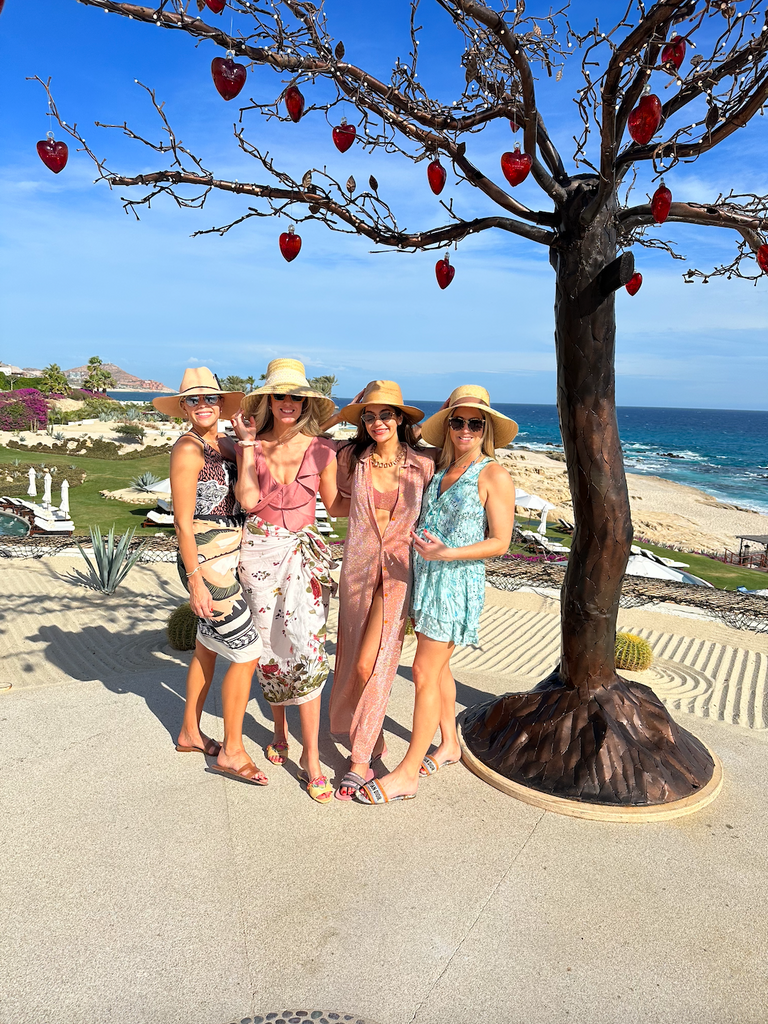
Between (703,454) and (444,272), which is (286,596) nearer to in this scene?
(444,272)

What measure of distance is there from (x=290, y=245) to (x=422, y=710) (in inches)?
97.3

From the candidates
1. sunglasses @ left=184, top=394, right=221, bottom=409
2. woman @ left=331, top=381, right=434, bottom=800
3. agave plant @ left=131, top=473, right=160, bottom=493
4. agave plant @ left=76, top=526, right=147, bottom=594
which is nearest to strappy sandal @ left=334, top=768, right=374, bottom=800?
woman @ left=331, top=381, right=434, bottom=800

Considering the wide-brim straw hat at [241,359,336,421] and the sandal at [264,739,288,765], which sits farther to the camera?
the sandal at [264,739,288,765]

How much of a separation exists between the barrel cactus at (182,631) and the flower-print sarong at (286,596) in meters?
2.86

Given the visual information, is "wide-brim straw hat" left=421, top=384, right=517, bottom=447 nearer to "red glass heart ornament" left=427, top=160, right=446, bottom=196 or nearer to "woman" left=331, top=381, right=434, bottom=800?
"woman" left=331, top=381, right=434, bottom=800

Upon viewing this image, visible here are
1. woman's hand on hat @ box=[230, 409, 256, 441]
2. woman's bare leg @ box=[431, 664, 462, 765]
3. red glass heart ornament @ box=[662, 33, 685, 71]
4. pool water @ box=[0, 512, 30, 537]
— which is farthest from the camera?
pool water @ box=[0, 512, 30, 537]

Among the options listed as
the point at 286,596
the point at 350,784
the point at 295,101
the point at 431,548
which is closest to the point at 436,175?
the point at 295,101

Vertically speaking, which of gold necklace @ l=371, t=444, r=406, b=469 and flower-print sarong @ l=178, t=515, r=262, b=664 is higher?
gold necklace @ l=371, t=444, r=406, b=469

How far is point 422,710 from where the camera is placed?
11.6 ft

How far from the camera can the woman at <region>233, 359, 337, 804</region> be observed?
345 centimetres

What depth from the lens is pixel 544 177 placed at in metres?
3.59

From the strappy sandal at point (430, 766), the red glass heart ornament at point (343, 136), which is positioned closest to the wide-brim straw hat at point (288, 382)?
the red glass heart ornament at point (343, 136)

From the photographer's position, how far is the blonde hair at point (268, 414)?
3.50m

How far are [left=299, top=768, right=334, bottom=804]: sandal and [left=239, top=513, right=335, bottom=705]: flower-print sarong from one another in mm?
405
